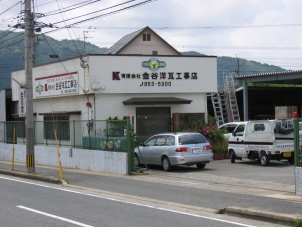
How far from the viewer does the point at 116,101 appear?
2814 cm

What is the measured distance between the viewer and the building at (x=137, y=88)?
27641 millimetres

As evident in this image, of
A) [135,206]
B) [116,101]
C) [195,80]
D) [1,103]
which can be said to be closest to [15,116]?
[1,103]

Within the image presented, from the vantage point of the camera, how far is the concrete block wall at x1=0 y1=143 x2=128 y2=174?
67.4ft

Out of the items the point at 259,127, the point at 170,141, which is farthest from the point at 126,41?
the point at 170,141

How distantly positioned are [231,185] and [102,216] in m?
6.29

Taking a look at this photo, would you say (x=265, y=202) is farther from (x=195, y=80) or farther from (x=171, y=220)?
(x=195, y=80)

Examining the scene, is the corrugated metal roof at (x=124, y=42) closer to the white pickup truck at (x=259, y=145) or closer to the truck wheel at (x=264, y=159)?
the white pickup truck at (x=259, y=145)

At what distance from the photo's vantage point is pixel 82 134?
2373 cm

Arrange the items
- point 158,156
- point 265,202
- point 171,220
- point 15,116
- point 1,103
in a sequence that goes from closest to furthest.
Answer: point 171,220 → point 265,202 → point 158,156 → point 15,116 → point 1,103

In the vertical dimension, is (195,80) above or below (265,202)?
above

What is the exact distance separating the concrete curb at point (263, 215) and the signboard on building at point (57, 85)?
18381 millimetres

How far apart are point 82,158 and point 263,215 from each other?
14224 millimetres

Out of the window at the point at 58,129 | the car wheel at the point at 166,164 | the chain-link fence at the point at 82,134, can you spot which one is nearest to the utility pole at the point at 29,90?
the chain-link fence at the point at 82,134

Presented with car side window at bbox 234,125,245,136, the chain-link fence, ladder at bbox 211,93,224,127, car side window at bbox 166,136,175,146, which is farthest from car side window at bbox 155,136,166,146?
ladder at bbox 211,93,224,127
